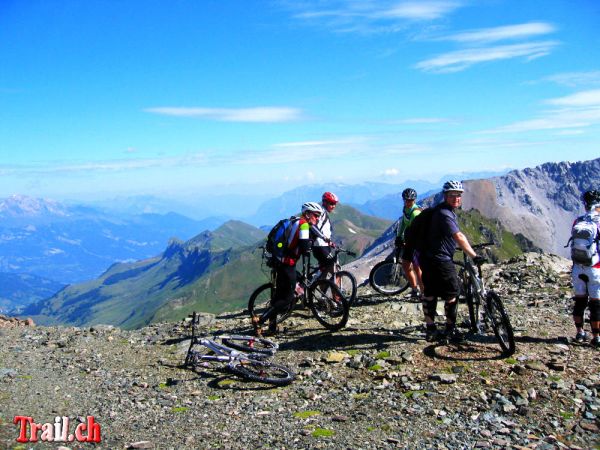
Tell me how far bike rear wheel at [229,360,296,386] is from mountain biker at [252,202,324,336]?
2.50 m

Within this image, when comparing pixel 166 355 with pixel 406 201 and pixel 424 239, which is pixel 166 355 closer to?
pixel 424 239

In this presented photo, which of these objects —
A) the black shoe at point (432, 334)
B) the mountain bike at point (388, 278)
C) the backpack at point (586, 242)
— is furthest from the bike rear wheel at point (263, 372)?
the mountain bike at point (388, 278)

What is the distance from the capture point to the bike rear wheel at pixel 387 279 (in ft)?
58.1

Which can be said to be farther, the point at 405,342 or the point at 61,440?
the point at 405,342

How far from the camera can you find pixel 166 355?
1260 cm

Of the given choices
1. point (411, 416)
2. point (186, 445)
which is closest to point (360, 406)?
point (411, 416)

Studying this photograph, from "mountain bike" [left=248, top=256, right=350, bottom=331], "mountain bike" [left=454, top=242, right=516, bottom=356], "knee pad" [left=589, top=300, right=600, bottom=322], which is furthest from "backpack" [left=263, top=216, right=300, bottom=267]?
"knee pad" [left=589, top=300, right=600, bottom=322]

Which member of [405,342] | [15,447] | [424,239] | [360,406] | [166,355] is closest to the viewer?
[15,447]

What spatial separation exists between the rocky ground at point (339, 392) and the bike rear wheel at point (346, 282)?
3.48ft

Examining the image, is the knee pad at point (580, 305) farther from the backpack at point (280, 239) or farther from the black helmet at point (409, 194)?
the backpack at point (280, 239)

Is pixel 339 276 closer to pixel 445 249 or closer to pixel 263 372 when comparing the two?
pixel 445 249

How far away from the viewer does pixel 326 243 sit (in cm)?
1427

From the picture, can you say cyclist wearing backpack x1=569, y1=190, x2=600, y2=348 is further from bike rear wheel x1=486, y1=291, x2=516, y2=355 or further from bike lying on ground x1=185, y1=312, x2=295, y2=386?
bike lying on ground x1=185, y1=312, x2=295, y2=386

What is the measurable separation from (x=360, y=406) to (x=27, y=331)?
43.7 feet
